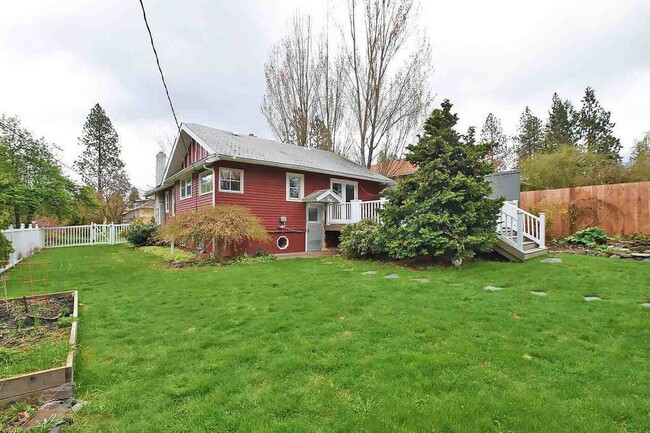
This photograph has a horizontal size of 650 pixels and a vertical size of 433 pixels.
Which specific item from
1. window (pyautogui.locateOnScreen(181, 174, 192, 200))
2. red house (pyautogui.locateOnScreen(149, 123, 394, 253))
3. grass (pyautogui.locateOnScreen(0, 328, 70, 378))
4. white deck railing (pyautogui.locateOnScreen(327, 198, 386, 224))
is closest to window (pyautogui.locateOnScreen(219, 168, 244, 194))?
red house (pyautogui.locateOnScreen(149, 123, 394, 253))

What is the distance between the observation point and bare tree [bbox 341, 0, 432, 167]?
16.1 meters

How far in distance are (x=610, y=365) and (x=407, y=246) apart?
5.10 m

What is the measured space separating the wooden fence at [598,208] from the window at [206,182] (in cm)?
1146

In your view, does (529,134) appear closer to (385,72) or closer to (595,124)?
(595,124)

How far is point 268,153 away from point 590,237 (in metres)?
11.1

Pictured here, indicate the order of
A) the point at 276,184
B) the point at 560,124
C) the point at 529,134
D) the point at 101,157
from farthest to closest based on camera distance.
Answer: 1. the point at 101,157
2. the point at 529,134
3. the point at 560,124
4. the point at 276,184

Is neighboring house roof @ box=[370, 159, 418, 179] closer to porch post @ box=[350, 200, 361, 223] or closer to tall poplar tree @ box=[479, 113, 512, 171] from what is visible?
porch post @ box=[350, 200, 361, 223]

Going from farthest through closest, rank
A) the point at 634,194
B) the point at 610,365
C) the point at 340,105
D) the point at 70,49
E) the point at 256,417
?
the point at 340,105 → the point at 634,194 → the point at 70,49 → the point at 610,365 → the point at 256,417

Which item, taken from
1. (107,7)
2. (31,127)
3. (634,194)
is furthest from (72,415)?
(31,127)

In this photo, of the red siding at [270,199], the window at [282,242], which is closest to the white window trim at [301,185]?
the red siding at [270,199]

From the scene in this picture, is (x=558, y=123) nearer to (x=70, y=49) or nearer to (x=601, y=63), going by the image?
(x=601, y=63)

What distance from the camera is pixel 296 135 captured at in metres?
19.9

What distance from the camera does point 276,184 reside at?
1232 centimetres

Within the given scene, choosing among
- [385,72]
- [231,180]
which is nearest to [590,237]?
[231,180]
